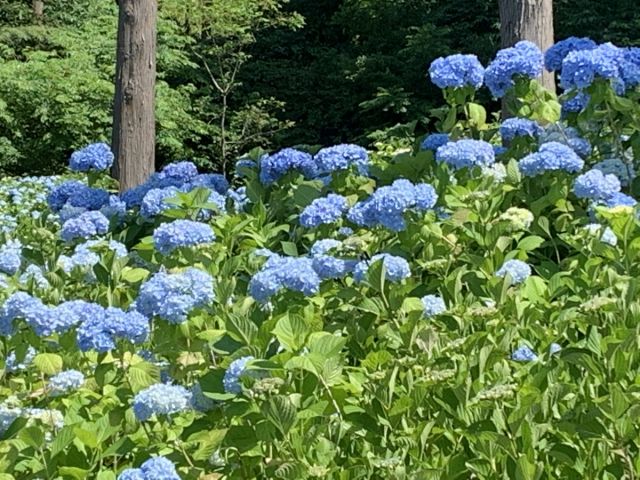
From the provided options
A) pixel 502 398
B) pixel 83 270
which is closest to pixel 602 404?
pixel 502 398

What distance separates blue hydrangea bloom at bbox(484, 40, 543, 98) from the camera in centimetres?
304

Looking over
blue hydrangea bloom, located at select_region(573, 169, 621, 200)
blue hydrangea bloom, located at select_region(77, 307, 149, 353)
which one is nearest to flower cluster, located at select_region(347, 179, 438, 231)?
blue hydrangea bloom, located at select_region(573, 169, 621, 200)

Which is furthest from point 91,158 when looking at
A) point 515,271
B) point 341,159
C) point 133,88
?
point 133,88

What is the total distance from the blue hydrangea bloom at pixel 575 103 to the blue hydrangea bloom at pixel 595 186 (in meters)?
0.56

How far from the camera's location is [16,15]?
47.3ft

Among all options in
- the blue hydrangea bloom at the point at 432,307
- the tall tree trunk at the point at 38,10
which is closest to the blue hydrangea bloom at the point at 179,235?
the blue hydrangea bloom at the point at 432,307

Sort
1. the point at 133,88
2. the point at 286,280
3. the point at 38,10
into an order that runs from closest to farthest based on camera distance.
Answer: the point at 286,280 < the point at 133,88 < the point at 38,10

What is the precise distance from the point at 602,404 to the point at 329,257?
0.83m

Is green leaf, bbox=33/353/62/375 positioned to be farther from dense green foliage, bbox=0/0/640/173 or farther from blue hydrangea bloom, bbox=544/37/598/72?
dense green foliage, bbox=0/0/640/173

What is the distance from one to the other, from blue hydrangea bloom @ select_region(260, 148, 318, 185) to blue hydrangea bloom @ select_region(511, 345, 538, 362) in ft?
4.68

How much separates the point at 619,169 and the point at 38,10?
42.6 ft

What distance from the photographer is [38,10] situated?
14.5 metres

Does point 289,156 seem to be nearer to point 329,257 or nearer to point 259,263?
point 259,263

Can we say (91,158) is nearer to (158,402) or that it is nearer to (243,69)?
(158,402)
